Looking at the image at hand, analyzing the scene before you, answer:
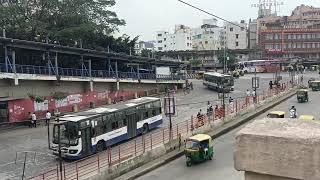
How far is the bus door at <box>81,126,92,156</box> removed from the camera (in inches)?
941

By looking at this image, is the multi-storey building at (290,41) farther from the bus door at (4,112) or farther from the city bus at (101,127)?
the city bus at (101,127)

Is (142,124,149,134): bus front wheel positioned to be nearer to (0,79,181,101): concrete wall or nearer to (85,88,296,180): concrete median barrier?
(85,88,296,180): concrete median barrier

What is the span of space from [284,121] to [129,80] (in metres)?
51.4

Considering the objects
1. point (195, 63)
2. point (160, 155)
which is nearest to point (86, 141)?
point (160, 155)

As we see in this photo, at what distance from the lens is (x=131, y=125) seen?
93.4 ft

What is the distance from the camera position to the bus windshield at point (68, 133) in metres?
23.6

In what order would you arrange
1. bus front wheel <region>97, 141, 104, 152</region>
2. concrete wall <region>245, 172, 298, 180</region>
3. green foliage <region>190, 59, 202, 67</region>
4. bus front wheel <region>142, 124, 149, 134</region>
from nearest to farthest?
concrete wall <region>245, 172, 298, 180</region>, bus front wheel <region>97, 141, 104, 152</region>, bus front wheel <region>142, 124, 149, 134</region>, green foliage <region>190, 59, 202, 67</region>

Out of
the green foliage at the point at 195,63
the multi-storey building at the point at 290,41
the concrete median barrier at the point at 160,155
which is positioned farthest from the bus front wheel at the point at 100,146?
the multi-storey building at the point at 290,41

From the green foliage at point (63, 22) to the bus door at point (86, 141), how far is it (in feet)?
97.6

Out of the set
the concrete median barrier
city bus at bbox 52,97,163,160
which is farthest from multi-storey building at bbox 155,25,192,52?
city bus at bbox 52,97,163,160

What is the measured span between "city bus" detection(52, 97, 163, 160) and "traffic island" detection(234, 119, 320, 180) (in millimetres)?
20881

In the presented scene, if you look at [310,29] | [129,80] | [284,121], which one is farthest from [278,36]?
[284,121]

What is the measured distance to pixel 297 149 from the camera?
314cm

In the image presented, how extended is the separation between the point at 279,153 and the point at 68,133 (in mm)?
21473
